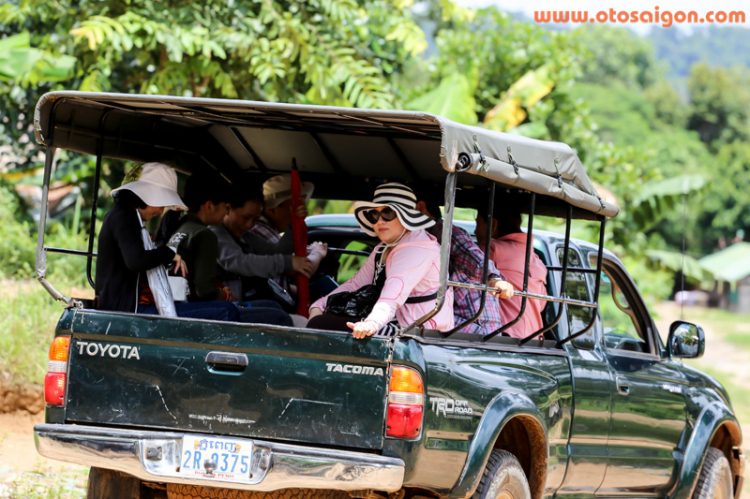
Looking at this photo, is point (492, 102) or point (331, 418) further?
point (492, 102)

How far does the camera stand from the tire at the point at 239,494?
419 cm

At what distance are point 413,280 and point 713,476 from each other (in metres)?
3.18

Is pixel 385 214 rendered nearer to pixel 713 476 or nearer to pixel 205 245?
pixel 205 245

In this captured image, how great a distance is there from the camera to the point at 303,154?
659 cm

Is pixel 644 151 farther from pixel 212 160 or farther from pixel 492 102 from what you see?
pixel 212 160

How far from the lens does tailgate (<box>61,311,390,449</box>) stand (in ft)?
12.5

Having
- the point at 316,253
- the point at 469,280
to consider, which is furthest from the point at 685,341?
the point at 316,253

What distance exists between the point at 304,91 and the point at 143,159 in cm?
487

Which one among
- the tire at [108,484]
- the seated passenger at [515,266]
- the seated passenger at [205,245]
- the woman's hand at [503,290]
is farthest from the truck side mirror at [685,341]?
the tire at [108,484]

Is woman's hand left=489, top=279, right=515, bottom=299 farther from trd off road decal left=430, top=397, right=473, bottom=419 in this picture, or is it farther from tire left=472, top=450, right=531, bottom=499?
tire left=472, top=450, right=531, bottom=499

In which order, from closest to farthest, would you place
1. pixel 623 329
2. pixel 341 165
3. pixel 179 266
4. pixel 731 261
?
1. pixel 179 266
2. pixel 623 329
3. pixel 341 165
4. pixel 731 261

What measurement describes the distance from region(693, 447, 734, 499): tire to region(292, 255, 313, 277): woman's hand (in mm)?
2925

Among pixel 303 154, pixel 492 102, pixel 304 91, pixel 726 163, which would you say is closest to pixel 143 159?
pixel 303 154

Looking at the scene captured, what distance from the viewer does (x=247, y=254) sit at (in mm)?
6039
